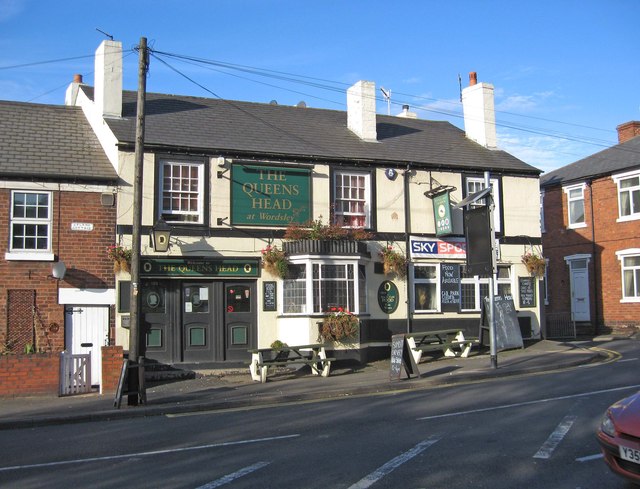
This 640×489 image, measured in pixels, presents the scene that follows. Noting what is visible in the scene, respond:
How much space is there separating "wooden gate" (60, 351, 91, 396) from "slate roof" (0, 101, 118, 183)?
4.71 metres

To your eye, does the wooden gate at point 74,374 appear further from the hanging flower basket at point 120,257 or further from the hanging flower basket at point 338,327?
the hanging flower basket at point 338,327

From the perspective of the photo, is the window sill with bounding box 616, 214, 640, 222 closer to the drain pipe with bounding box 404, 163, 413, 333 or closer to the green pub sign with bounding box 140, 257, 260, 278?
the drain pipe with bounding box 404, 163, 413, 333

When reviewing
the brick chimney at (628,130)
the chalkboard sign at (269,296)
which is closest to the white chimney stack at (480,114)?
the chalkboard sign at (269,296)

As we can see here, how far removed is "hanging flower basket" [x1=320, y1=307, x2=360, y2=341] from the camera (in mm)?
17438

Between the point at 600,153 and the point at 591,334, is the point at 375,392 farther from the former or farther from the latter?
the point at 600,153

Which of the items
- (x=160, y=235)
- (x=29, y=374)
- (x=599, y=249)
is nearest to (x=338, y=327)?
(x=160, y=235)

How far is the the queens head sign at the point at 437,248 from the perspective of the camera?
64.9 feet

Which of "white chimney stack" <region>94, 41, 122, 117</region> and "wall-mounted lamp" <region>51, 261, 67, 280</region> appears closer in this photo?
"wall-mounted lamp" <region>51, 261, 67, 280</region>

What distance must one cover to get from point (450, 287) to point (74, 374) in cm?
1105

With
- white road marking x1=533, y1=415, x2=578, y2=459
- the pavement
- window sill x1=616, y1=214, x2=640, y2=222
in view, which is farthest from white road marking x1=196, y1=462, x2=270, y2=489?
window sill x1=616, y1=214, x2=640, y2=222

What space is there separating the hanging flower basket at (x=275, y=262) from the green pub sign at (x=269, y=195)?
89cm

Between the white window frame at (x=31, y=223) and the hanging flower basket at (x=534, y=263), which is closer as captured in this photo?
the white window frame at (x=31, y=223)

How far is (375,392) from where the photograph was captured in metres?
13.7

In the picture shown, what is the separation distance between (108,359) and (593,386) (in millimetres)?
9929
